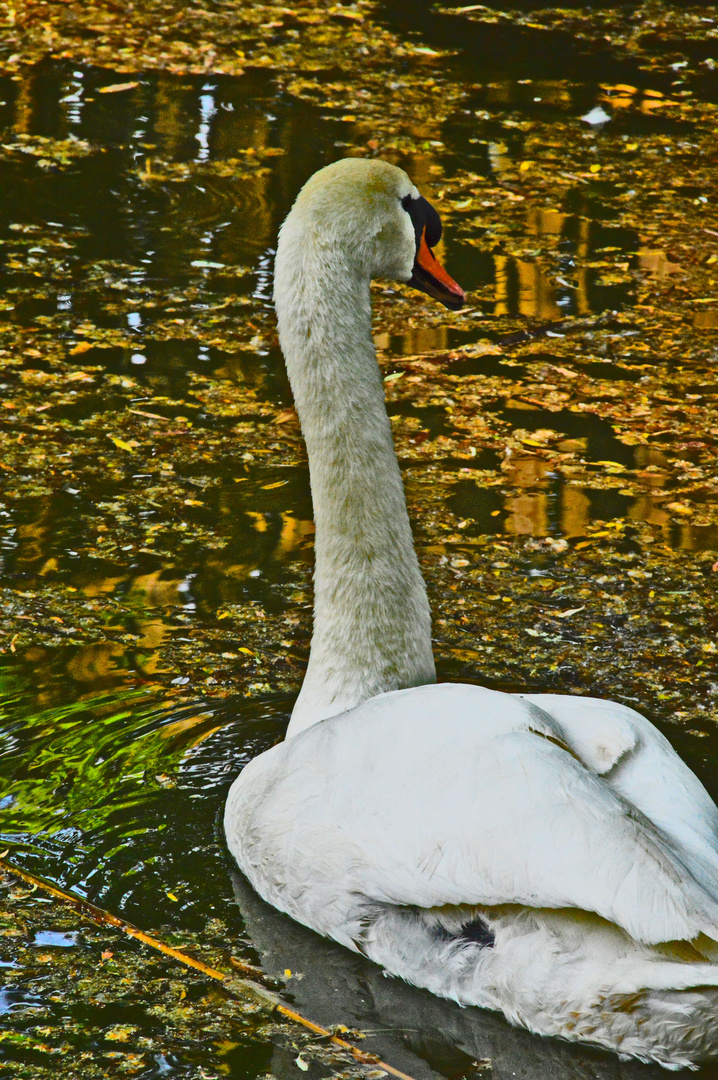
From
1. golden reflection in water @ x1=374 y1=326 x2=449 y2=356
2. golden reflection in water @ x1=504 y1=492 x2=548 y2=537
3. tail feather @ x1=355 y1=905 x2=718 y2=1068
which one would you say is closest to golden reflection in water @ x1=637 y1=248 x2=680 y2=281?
golden reflection in water @ x1=374 y1=326 x2=449 y2=356

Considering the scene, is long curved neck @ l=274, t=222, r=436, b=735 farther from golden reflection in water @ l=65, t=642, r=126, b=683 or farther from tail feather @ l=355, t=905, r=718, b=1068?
golden reflection in water @ l=65, t=642, r=126, b=683

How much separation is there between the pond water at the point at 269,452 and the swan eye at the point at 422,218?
1458 mm

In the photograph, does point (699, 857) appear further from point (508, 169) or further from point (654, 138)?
point (654, 138)

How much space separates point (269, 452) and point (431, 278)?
2235mm

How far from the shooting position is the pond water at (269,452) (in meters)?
4.14

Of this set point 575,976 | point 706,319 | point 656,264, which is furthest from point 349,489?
point 656,264

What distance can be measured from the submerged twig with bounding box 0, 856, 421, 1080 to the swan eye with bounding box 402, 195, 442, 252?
6.48 feet

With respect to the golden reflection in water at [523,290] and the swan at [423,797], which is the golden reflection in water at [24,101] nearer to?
the golden reflection in water at [523,290]

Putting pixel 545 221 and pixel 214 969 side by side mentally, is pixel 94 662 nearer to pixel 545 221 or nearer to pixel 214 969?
pixel 214 969

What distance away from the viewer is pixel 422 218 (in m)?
4.20

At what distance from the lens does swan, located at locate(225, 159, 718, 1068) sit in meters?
2.97

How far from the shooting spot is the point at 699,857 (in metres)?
3.18

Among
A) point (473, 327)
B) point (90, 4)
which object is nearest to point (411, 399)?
point (473, 327)

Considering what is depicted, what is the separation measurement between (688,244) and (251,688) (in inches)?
208
